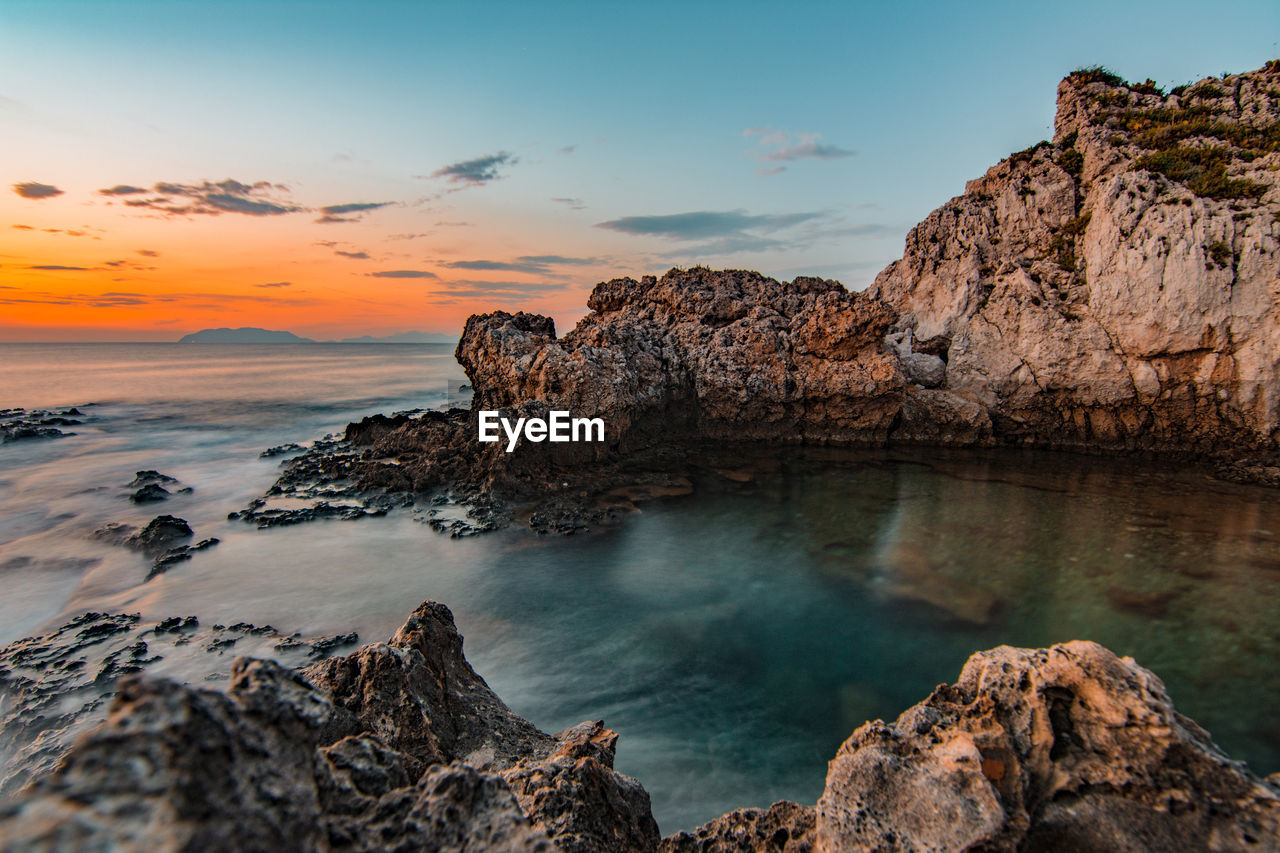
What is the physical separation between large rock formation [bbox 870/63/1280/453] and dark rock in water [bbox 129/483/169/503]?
24.8 meters

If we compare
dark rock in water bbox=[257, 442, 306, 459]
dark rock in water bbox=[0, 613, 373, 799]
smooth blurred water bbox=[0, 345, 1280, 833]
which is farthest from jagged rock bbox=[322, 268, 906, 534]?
dark rock in water bbox=[0, 613, 373, 799]

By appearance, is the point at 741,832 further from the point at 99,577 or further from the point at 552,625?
the point at 99,577

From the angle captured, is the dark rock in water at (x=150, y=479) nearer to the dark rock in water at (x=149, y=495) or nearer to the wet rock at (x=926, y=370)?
the dark rock in water at (x=149, y=495)

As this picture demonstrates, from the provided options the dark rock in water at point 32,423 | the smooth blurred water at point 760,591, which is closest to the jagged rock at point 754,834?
the smooth blurred water at point 760,591

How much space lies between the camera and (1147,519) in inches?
523

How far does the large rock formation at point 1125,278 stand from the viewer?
1681 cm

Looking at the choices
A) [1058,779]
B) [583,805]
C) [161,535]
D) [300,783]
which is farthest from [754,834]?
[161,535]

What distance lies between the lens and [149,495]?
1564cm

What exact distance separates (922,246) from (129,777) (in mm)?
27806

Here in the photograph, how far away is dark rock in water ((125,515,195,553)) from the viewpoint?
39.9 feet

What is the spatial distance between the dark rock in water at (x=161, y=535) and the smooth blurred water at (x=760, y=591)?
42cm

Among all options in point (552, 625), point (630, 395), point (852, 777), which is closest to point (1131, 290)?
point (630, 395)

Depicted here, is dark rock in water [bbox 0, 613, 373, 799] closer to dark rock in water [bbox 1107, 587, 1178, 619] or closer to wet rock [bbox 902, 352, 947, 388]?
dark rock in water [bbox 1107, 587, 1178, 619]

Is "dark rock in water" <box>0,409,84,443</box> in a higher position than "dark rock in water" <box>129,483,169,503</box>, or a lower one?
higher
